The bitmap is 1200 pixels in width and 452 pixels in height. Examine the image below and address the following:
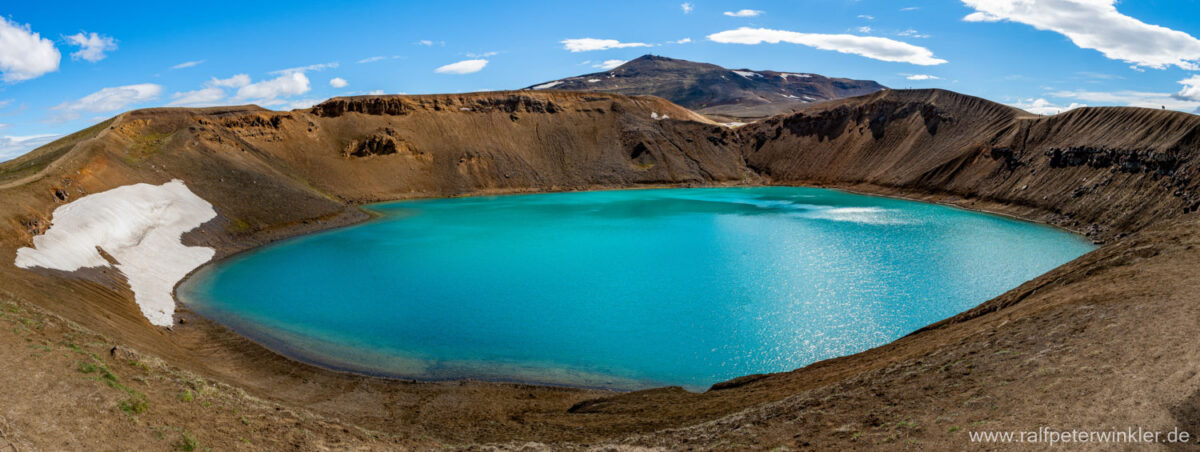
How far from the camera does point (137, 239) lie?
33.7 m

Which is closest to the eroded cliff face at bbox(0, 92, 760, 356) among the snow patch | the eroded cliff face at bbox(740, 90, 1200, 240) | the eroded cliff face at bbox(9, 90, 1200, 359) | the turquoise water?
the eroded cliff face at bbox(9, 90, 1200, 359)

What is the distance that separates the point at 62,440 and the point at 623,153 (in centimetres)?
8162

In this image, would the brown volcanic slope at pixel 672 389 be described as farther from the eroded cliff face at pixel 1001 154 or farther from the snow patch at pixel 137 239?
the snow patch at pixel 137 239

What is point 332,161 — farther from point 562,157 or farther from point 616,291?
point 616,291

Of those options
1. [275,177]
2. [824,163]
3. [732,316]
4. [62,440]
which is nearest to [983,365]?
[732,316]

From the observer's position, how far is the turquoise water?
66.0ft

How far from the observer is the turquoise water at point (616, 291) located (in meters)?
20.1

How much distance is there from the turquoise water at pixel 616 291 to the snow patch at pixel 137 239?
1855 mm

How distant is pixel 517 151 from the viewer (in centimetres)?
8494

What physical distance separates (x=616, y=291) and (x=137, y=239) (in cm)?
2841

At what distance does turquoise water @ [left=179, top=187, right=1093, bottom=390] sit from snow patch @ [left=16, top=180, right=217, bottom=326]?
186cm

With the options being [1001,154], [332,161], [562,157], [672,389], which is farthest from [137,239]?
[1001,154]

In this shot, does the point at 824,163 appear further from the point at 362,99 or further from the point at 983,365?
the point at 983,365

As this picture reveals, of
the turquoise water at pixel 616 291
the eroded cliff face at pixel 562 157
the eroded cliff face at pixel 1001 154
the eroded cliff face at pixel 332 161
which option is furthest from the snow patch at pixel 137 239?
the eroded cliff face at pixel 1001 154
